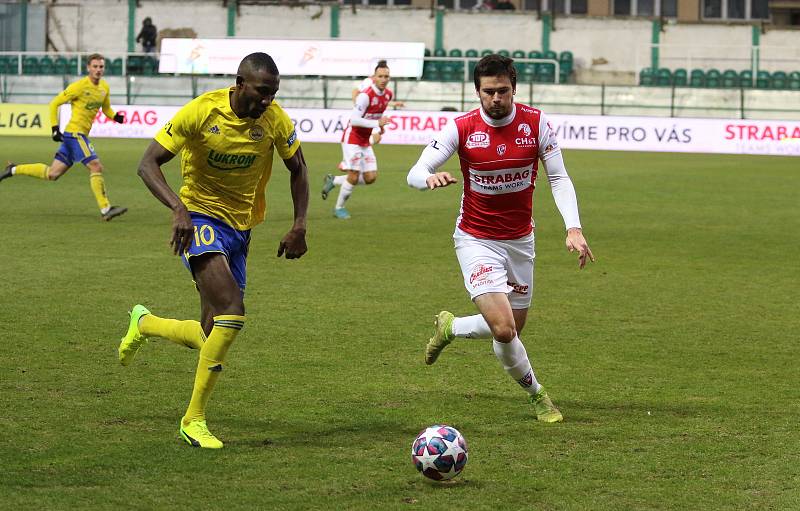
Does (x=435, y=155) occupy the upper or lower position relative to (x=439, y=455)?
upper

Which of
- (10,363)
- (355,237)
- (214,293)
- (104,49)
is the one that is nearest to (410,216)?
(355,237)

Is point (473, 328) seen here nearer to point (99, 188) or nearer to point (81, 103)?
point (99, 188)

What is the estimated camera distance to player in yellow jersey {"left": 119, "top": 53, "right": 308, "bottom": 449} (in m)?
6.70

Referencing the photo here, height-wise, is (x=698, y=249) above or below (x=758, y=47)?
below

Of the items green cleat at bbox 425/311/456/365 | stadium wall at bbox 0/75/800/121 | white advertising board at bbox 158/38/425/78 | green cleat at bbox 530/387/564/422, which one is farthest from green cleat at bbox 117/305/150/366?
white advertising board at bbox 158/38/425/78

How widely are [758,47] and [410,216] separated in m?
26.5

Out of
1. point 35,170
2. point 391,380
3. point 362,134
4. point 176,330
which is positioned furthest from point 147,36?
point 176,330

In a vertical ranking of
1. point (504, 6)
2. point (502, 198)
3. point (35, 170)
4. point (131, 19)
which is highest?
point (504, 6)

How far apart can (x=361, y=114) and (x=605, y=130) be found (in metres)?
18.2

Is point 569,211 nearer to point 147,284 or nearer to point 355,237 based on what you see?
point 147,284

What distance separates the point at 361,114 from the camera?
1886 cm

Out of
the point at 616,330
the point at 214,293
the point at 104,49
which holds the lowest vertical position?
the point at 616,330

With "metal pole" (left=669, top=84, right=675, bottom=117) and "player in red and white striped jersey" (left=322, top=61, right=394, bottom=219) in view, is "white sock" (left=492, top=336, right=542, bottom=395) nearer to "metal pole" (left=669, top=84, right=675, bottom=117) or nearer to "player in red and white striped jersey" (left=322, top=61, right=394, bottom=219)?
"player in red and white striped jersey" (left=322, top=61, right=394, bottom=219)

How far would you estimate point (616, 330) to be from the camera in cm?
1048
